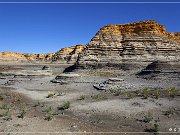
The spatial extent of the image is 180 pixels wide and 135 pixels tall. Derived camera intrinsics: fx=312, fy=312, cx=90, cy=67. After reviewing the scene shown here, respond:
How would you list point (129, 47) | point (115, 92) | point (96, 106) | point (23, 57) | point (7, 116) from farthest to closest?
point (23, 57)
point (129, 47)
point (115, 92)
point (96, 106)
point (7, 116)

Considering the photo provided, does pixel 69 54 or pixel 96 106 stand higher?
pixel 69 54

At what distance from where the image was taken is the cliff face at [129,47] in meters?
55.2

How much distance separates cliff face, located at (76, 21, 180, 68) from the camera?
181 ft

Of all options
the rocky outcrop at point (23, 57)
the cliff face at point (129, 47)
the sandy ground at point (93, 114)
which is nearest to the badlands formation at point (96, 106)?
the sandy ground at point (93, 114)

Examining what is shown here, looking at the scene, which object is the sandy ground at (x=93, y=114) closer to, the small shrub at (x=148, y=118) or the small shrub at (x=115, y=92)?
the small shrub at (x=148, y=118)

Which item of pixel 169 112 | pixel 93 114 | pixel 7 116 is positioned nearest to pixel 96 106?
pixel 93 114

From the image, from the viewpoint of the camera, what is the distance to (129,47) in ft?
186

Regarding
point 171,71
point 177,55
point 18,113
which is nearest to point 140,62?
point 177,55

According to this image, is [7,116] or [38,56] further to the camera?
[38,56]

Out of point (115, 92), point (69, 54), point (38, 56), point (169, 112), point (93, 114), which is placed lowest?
point (93, 114)

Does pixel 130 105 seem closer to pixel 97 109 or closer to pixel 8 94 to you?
pixel 97 109

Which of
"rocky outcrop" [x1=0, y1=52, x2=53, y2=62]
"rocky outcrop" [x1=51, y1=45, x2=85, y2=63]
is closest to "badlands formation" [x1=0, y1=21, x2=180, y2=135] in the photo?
"rocky outcrop" [x1=51, y1=45, x2=85, y2=63]

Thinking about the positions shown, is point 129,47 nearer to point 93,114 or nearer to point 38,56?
point 93,114

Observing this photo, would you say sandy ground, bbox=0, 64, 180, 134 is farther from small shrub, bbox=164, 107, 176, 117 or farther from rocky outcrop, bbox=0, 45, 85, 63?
rocky outcrop, bbox=0, 45, 85, 63
